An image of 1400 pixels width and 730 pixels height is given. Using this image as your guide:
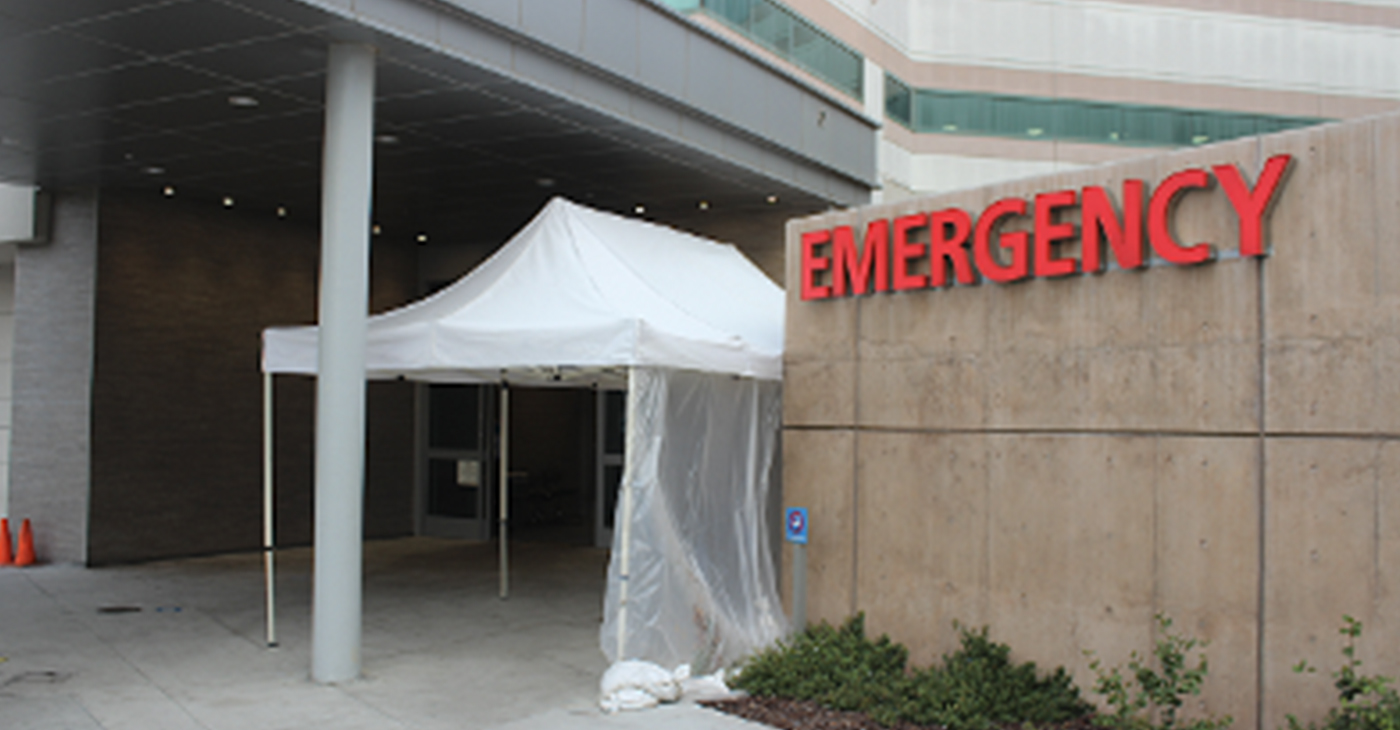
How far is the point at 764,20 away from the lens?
14359 millimetres

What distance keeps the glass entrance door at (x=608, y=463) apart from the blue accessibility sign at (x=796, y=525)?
7.38 m

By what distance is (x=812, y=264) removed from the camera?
9273 mm

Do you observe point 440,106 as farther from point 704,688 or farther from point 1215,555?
point 1215,555

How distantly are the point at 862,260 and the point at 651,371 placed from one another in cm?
191

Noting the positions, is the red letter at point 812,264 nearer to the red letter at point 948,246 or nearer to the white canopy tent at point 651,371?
the white canopy tent at point 651,371

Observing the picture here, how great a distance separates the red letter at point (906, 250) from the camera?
8.49m

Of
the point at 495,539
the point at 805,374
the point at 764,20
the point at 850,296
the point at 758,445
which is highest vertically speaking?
the point at 764,20

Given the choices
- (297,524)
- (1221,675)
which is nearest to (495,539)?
(297,524)

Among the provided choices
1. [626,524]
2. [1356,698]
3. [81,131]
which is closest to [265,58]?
[81,131]

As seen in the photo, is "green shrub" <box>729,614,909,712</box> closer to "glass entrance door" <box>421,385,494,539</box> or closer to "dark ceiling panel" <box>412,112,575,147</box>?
"dark ceiling panel" <box>412,112,575,147</box>

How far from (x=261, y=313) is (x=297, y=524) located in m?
3.05

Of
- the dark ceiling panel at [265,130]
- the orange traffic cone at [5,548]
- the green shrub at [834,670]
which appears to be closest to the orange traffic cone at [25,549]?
the orange traffic cone at [5,548]

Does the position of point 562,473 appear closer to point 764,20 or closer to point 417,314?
point 764,20

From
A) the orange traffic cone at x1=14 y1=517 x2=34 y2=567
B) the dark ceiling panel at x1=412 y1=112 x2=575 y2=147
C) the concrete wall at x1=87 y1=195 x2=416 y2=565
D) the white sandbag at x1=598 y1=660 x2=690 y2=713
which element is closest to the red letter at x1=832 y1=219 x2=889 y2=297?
the dark ceiling panel at x1=412 y1=112 x2=575 y2=147
